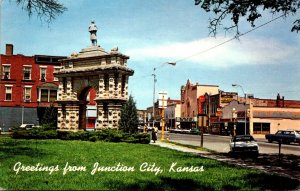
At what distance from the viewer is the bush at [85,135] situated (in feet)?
103

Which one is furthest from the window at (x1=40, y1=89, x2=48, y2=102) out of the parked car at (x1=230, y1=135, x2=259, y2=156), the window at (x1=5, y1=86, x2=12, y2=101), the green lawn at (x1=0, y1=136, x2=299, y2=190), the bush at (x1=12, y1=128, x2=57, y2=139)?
the green lawn at (x1=0, y1=136, x2=299, y2=190)

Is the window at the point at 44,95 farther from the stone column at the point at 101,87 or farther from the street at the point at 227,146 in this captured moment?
the stone column at the point at 101,87

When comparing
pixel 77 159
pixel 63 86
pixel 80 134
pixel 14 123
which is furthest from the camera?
pixel 14 123

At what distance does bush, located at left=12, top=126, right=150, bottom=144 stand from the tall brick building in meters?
18.5

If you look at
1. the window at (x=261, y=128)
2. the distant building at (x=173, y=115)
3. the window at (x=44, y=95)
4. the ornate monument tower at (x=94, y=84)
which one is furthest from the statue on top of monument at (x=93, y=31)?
the distant building at (x=173, y=115)

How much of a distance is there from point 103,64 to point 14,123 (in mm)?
26154

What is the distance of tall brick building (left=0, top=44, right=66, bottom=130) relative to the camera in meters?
54.0

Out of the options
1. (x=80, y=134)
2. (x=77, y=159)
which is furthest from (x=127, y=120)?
(x=77, y=159)

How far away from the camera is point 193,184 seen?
34.6 feet

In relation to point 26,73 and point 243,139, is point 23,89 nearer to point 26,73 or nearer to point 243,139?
point 26,73

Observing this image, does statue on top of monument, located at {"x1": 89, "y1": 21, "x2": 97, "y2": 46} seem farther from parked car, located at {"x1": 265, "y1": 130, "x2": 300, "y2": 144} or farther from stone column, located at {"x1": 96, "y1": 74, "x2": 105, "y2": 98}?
parked car, located at {"x1": 265, "y1": 130, "x2": 300, "y2": 144}

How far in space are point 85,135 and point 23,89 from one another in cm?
2609

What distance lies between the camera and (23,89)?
5500 cm

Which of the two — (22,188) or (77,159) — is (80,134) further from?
(22,188)
